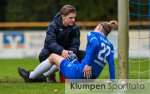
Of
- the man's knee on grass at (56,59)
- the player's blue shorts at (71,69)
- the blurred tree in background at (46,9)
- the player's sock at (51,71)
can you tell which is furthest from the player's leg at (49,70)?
the blurred tree in background at (46,9)

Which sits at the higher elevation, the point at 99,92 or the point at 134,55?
the point at 99,92

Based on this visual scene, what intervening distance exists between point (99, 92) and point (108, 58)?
21.4 inches

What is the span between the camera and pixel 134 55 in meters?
22.2

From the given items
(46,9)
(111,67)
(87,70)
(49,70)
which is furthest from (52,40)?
(46,9)

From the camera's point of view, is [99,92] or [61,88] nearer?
[99,92]

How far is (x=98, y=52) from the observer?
8719 mm

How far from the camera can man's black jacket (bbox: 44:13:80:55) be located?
10344 millimetres

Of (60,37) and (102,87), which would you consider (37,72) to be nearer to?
(60,37)

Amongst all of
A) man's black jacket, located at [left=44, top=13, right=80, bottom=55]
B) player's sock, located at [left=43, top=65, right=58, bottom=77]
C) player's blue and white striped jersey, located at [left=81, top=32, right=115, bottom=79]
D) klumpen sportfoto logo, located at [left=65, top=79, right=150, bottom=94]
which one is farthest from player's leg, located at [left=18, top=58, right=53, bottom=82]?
player's blue and white striped jersey, located at [left=81, top=32, right=115, bottom=79]

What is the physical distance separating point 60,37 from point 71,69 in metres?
1.65

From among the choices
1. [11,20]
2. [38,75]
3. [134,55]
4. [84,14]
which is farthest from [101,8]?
[38,75]

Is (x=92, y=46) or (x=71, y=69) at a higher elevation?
(x=92, y=46)

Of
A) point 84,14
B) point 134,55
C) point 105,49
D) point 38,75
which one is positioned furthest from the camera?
point 84,14

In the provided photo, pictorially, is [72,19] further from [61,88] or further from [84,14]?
[84,14]
